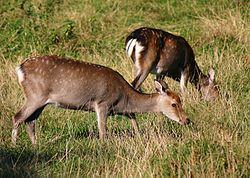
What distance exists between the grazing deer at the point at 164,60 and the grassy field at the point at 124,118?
18 centimetres

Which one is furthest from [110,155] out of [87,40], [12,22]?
[12,22]

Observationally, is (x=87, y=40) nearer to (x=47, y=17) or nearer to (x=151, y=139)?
(x=47, y=17)

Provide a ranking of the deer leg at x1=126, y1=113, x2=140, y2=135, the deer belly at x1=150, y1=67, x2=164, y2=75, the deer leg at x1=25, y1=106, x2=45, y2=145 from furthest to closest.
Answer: the deer belly at x1=150, y1=67, x2=164, y2=75 → the deer leg at x1=126, y1=113, x2=140, y2=135 → the deer leg at x1=25, y1=106, x2=45, y2=145

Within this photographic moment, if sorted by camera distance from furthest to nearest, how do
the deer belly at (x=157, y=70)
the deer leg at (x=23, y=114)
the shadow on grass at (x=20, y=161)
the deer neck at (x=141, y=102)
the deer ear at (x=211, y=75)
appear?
1. the deer belly at (x=157, y=70)
2. the deer ear at (x=211, y=75)
3. the deer neck at (x=141, y=102)
4. the deer leg at (x=23, y=114)
5. the shadow on grass at (x=20, y=161)

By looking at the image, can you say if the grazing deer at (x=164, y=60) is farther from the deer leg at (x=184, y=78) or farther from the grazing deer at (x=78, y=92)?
the grazing deer at (x=78, y=92)

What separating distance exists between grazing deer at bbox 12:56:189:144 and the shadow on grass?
493mm

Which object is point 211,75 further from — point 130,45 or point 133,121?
point 133,121

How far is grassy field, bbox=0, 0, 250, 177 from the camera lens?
275 inches

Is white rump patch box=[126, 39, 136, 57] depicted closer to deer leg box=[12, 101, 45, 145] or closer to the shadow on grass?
deer leg box=[12, 101, 45, 145]

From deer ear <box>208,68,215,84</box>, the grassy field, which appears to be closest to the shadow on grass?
the grassy field

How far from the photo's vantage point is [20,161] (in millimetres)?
7285

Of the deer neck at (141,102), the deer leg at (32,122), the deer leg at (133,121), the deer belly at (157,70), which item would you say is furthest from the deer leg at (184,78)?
the deer leg at (32,122)

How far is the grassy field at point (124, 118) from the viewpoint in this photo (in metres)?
6.98

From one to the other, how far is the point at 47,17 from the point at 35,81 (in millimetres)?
6695
